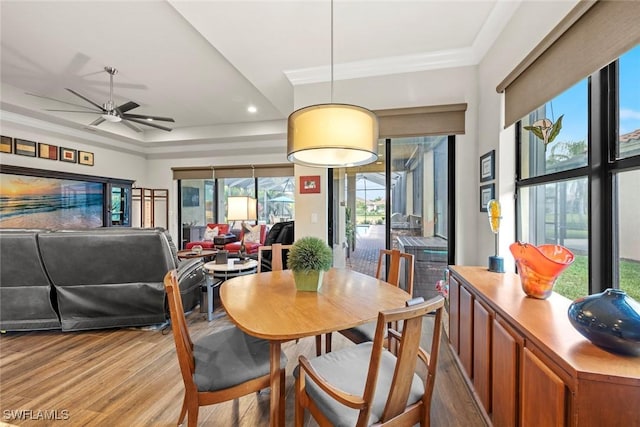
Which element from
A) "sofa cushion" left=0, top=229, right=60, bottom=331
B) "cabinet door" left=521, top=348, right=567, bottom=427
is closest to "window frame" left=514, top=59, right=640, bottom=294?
"cabinet door" left=521, top=348, right=567, bottom=427

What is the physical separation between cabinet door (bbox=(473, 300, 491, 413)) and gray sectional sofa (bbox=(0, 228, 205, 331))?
102 inches

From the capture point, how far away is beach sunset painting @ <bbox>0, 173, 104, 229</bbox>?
4.70 meters

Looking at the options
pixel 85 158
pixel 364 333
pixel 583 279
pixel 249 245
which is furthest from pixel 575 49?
pixel 85 158

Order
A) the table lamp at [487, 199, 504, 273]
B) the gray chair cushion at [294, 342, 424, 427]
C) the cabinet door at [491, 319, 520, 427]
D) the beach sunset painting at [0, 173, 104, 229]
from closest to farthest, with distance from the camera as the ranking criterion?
the gray chair cushion at [294, 342, 424, 427]
the cabinet door at [491, 319, 520, 427]
the table lamp at [487, 199, 504, 273]
the beach sunset painting at [0, 173, 104, 229]

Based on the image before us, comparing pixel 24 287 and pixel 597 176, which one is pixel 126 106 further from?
pixel 597 176

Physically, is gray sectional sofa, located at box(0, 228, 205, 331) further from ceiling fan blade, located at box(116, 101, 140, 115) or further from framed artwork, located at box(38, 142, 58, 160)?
framed artwork, located at box(38, 142, 58, 160)

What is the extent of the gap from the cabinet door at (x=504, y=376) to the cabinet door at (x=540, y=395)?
0.24 feet

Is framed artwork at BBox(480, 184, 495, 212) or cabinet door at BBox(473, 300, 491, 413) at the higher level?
framed artwork at BBox(480, 184, 495, 212)

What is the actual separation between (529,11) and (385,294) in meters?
2.25

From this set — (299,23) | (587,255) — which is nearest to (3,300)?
(299,23)

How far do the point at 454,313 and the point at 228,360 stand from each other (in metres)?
1.69

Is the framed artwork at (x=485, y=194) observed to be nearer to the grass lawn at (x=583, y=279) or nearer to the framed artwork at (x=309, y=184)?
the grass lawn at (x=583, y=279)

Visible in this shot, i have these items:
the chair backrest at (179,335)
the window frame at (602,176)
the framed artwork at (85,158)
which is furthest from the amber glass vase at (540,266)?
the framed artwork at (85,158)

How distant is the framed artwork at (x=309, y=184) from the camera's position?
3.50 meters
